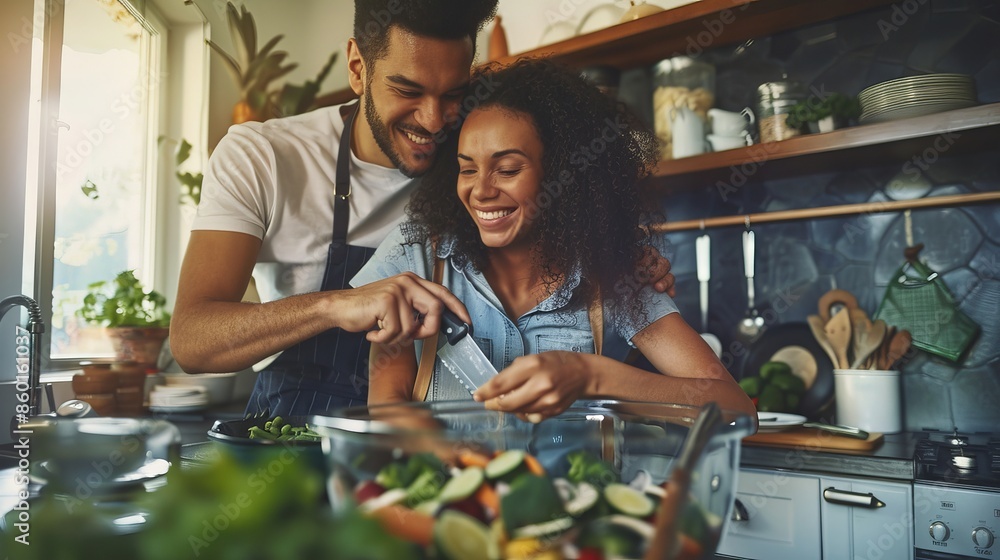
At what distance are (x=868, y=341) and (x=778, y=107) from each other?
408 millimetres

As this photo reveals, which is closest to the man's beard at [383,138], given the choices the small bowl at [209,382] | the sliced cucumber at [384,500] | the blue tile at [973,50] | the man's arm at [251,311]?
the man's arm at [251,311]

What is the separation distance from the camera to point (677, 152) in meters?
1.24

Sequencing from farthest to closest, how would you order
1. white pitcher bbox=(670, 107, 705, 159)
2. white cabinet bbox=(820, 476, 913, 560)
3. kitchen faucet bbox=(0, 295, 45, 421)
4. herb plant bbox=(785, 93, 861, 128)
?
1. white pitcher bbox=(670, 107, 705, 159)
2. herb plant bbox=(785, 93, 861, 128)
3. white cabinet bbox=(820, 476, 913, 560)
4. kitchen faucet bbox=(0, 295, 45, 421)

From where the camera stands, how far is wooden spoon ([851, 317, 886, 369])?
1127 mm

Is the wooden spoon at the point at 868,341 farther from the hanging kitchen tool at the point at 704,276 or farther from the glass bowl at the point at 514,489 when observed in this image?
the glass bowl at the point at 514,489

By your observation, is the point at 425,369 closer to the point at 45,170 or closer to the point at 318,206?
the point at 318,206

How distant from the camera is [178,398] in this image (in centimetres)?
79

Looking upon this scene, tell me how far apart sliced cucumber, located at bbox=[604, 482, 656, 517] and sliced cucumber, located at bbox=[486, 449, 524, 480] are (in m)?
0.03

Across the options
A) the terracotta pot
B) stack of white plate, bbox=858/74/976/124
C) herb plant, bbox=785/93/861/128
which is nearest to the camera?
the terracotta pot

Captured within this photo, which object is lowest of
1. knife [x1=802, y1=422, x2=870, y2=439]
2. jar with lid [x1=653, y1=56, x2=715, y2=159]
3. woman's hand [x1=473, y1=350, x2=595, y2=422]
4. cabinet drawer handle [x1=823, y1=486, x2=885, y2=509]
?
cabinet drawer handle [x1=823, y1=486, x2=885, y2=509]

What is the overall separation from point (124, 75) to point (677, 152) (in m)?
0.86

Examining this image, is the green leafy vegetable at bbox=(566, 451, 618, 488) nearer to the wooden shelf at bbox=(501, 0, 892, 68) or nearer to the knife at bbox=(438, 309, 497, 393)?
the knife at bbox=(438, 309, 497, 393)

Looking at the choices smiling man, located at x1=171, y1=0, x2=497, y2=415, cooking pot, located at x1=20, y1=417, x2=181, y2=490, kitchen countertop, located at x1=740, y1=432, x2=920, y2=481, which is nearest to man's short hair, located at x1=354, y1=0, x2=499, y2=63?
smiling man, located at x1=171, y1=0, x2=497, y2=415

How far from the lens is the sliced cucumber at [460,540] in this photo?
22cm
